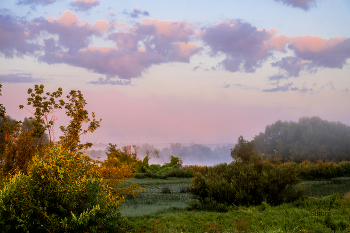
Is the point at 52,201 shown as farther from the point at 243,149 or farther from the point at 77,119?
the point at 243,149

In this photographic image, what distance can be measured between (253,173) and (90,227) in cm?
696

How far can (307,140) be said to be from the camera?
47.7 m

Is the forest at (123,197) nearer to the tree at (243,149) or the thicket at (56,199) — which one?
the thicket at (56,199)

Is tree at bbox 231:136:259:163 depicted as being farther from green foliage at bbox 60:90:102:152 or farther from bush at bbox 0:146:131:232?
bush at bbox 0:146:131:232

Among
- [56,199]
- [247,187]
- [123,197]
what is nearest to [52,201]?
[56,199]

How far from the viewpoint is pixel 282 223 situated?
256 inches

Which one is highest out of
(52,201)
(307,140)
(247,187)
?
(307,140)

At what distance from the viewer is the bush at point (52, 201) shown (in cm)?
477

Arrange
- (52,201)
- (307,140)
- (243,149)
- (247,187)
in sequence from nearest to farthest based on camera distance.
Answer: (52,201) → (247,187) → (243,149) → (307,140)

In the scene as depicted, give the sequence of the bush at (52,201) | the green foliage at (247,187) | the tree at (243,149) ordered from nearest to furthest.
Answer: the bush at (52,201) < the green foliage at (247,187) < the tree at (243,149)

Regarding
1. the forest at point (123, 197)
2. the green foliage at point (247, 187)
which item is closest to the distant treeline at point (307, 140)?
the forest at point (123, 197)

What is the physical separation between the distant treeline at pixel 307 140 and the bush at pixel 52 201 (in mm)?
45082

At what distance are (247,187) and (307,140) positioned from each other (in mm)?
42582

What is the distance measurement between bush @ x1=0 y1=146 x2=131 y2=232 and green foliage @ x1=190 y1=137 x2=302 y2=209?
537 cm
